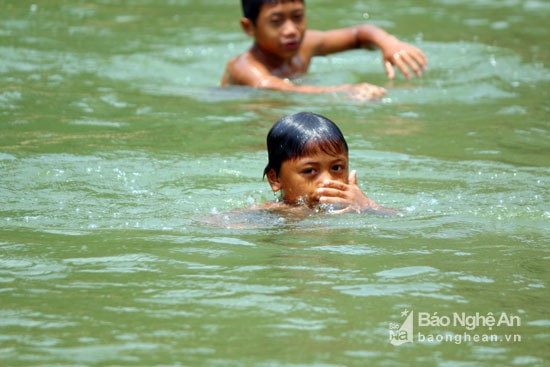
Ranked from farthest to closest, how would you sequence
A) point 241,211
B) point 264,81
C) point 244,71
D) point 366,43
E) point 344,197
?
1. point 366,43
2. point 244,71
3. point 264,81
4. point 241,211
5. point 344,197

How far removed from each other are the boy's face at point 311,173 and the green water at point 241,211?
0.20m

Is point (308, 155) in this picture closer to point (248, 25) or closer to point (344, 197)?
point (344, 197)

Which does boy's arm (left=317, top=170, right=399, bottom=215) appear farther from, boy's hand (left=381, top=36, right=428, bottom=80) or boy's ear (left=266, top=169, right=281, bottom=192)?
boy's hand (left=381, top=36, right=428, bottom=80)

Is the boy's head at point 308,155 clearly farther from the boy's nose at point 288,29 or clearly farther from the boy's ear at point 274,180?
the boy's nose at point 288,29

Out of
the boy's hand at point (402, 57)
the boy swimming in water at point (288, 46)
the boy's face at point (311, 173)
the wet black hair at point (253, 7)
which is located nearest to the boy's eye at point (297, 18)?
the boy swimming in water at point (288, 46)

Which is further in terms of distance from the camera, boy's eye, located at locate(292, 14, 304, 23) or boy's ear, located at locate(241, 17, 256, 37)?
boy's ear, located at locate(241, 17, 256, 37)

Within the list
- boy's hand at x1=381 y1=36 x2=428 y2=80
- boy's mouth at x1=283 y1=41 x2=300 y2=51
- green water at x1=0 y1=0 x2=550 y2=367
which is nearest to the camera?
green water at x1=0 y1=0 x2=550 y2=367

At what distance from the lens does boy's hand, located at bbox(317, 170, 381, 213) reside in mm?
5449

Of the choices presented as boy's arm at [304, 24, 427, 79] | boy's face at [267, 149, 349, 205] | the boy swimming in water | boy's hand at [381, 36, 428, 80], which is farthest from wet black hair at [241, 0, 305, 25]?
boy's face at [267, 149, 349, 205]

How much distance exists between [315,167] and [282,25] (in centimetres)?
369

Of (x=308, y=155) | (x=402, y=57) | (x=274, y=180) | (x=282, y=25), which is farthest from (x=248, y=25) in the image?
(x=308, y=155)

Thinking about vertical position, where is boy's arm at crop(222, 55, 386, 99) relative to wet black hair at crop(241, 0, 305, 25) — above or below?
below

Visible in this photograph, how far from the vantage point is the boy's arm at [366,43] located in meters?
8.33

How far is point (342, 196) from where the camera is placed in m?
5.48
